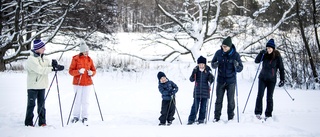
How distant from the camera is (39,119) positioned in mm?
5332

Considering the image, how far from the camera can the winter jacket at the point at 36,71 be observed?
5.06 metres

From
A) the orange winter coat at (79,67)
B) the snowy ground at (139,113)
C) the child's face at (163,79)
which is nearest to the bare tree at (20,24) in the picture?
the snowy ground at (139,113)

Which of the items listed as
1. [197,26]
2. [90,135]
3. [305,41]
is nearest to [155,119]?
[90,135]

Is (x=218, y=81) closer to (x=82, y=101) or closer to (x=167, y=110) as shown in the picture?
(x=167, y=110)

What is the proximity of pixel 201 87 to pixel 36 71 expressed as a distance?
306 centimetres

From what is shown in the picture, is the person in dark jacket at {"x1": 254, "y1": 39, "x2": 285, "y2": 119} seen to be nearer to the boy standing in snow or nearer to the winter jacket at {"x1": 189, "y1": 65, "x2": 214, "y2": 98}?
the winter jacket at {"x1": 189, "y1": 65, "x2": 214, "y2": 98}

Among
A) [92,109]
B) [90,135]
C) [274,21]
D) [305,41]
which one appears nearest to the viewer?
[90,135]

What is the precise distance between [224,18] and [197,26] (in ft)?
Answer: 5.34

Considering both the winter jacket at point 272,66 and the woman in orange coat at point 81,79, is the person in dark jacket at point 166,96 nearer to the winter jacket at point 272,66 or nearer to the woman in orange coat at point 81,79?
the woman in orange coat at point 81,79

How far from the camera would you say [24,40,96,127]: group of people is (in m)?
5.12

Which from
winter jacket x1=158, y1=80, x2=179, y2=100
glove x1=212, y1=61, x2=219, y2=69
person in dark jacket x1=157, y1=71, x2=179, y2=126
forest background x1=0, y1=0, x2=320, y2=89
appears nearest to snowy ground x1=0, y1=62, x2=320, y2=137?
person in dark jacket x1=157, y1=71, x2=179, y2=126

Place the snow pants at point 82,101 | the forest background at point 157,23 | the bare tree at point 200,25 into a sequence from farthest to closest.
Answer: the bare tree at point 200,25 → the forest background at point 157,23 → the snow pants at point 82,101

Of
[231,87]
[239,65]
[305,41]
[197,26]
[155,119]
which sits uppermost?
[197,26]

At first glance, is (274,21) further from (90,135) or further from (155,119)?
(90,135)
